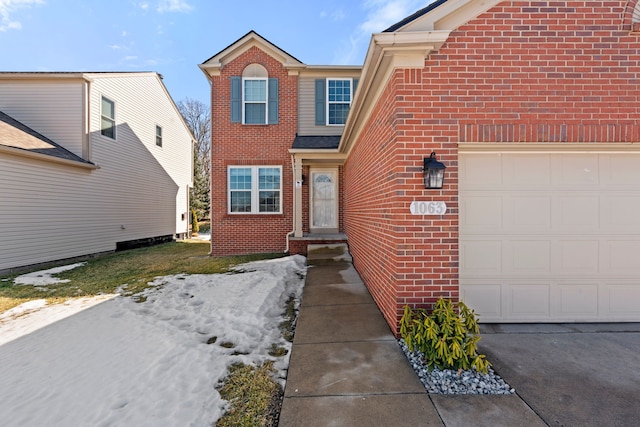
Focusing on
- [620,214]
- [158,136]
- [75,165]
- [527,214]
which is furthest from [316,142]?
[158,136]

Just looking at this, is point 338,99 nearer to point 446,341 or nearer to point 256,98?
point 256,98

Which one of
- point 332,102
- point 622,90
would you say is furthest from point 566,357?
point 332,102

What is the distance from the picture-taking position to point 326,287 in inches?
205

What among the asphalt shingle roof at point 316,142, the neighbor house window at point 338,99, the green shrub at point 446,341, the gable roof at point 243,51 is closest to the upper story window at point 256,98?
the gable roof at point 243,51

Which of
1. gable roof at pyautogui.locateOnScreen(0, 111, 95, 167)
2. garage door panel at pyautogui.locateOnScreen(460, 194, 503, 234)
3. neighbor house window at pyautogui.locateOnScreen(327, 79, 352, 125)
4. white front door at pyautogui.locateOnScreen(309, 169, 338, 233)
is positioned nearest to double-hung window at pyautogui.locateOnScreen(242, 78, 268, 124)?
neighbor house window at pyautogui.locateOnScreen(327, 79, 352, 125)

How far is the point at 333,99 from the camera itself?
971 cm

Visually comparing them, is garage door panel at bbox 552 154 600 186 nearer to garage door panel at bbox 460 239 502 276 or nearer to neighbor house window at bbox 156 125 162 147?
garage door panel at bbox 460 239 502 276

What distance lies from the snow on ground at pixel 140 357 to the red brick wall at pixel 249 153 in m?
4.18

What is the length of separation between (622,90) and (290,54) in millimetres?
8677

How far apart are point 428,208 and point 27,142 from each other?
1086 centimetres

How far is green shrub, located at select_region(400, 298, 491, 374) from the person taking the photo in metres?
2.49

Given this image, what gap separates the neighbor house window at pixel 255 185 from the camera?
31.2 feet

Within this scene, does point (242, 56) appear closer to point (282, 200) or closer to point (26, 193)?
point (282, 200)

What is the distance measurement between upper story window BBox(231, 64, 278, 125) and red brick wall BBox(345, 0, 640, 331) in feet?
23.4
